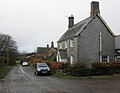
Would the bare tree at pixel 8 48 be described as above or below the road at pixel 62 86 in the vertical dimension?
above

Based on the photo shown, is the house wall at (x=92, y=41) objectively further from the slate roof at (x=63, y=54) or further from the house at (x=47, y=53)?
the house at (x=47, y=53)

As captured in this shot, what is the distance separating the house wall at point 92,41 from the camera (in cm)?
4050

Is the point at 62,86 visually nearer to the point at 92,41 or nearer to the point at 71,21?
the point at 92,41

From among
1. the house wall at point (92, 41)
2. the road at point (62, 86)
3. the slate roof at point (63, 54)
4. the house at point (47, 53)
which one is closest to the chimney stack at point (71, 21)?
the slate roof at point (63, 54)

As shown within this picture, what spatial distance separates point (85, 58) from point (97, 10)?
805 cm

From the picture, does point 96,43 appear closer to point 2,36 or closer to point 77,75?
point 77,75

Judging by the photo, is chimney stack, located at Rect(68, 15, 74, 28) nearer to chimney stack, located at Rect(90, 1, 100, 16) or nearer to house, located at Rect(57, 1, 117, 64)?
house, located at Rect(57, 1, 117, 64)

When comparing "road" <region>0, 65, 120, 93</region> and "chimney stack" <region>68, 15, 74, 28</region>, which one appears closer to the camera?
"road" <region>0, 65, 120, 93</region>

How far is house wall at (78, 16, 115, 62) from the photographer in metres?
40.5

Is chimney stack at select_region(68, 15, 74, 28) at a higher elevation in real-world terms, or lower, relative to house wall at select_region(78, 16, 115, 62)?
higher

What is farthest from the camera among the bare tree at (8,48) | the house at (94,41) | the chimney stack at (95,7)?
the bare tree at (8,48)

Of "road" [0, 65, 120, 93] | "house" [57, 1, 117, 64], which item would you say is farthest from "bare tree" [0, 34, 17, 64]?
"road" [0, 65, 120, 93]

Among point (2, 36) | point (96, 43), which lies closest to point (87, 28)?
point (96, 43)

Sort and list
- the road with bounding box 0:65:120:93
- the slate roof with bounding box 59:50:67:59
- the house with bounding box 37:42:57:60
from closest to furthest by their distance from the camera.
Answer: the road with bounding box 0:65:120:93
the slate roof with bounding box 59:50:67:59
the house with bounding box 37:42:57:60
